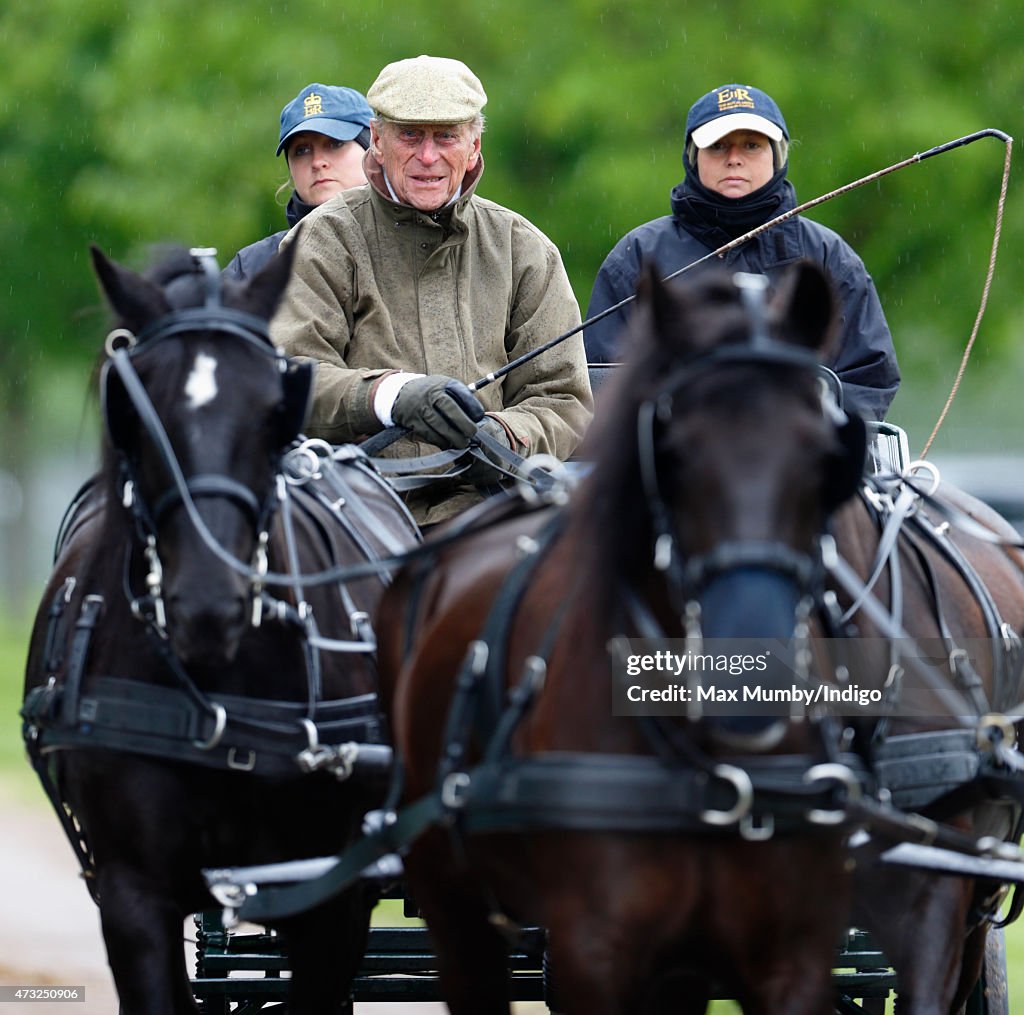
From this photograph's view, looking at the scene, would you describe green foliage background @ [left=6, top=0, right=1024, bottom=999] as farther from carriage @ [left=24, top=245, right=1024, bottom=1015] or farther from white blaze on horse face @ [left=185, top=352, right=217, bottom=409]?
white blaze on horse face @ [left=185, top=352, right=217, bottom=409]

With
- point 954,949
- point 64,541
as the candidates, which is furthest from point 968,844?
point 64,541

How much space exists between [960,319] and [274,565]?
347 inches

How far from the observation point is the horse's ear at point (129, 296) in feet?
15.2

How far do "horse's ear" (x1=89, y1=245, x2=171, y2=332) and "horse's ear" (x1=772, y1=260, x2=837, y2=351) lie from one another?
172 centimetres

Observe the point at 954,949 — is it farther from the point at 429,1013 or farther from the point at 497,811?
the point at 429,1013

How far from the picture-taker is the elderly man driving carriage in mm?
5688

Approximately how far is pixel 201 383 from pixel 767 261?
2.56 m

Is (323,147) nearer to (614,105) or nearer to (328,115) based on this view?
(328,115)

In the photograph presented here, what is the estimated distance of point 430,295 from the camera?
232 inches

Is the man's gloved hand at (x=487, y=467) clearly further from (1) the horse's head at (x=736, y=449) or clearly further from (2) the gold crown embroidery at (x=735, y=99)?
(1) the horse's head at (x=736, y=449)

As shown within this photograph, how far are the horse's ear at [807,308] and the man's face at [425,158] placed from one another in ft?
8.01

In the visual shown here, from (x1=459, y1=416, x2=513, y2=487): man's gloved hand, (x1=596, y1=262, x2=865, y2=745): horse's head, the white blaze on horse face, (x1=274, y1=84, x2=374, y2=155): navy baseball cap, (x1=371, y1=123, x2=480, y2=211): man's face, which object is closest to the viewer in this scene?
(x1=596, y1=262, x2=865, y2=745): horse's head

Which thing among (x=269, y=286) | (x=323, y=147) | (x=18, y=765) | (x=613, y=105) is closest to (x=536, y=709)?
(x=269, y=286)

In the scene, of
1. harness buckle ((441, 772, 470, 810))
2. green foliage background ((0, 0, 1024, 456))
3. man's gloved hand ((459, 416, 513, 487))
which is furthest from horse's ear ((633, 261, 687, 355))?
green foliage background ((0, 0, 1024, 456))
